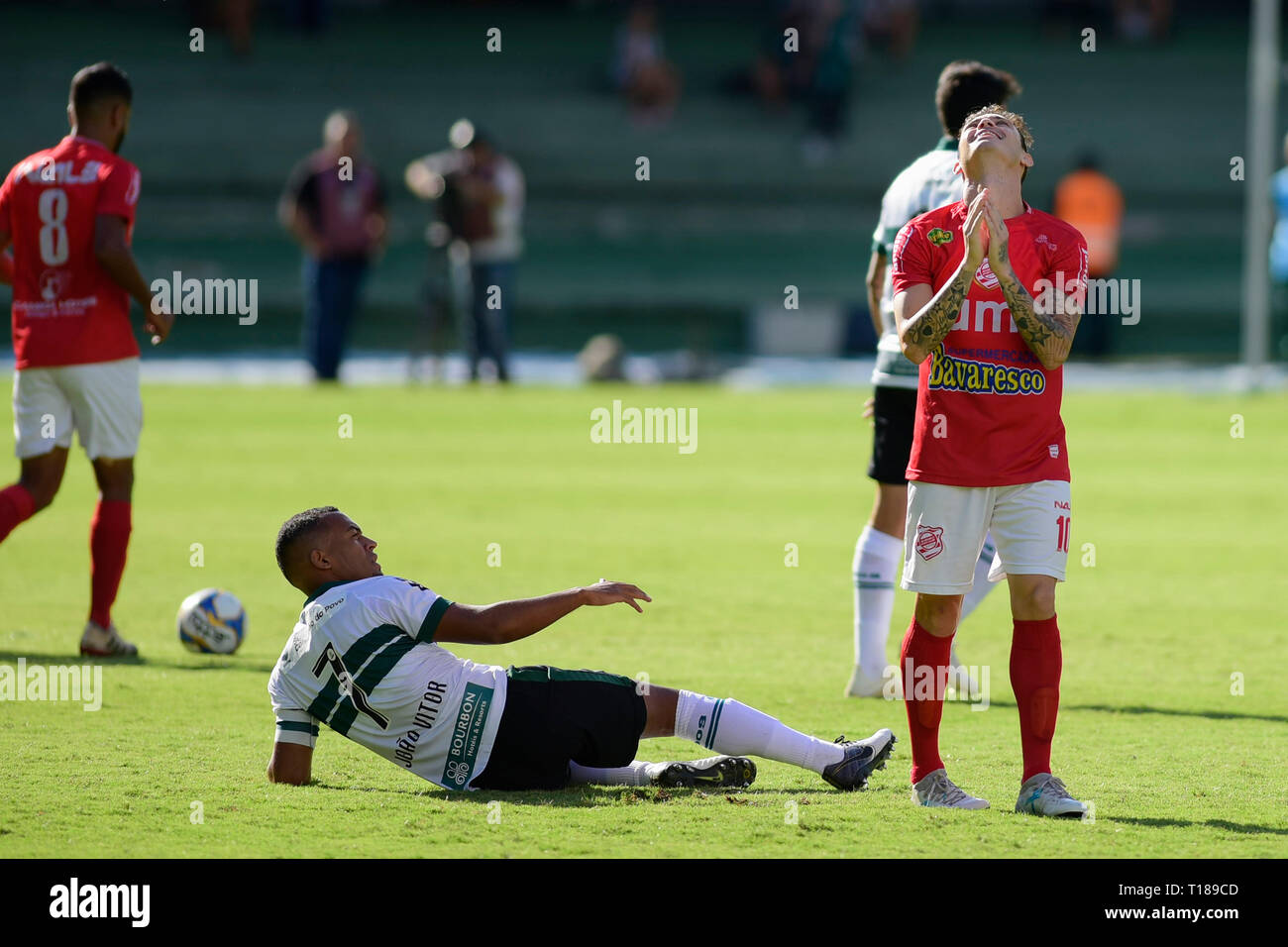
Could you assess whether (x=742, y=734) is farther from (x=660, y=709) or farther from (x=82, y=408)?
(x=82, y=408)

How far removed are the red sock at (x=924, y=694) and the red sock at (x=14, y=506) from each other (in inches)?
162

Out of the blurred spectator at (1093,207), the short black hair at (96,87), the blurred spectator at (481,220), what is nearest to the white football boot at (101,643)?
the short black hair at (96,87)

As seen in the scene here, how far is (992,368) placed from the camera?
5.66m

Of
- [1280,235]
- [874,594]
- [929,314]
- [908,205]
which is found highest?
[1280,235]

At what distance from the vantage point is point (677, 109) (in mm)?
33375

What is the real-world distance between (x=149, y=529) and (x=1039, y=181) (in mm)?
22771

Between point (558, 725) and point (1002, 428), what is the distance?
5.34 feet

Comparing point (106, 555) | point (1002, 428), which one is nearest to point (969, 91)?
point (1002, 428)

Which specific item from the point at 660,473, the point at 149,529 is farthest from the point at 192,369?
the point at 149,529

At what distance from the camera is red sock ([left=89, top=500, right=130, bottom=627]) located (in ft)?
26.8

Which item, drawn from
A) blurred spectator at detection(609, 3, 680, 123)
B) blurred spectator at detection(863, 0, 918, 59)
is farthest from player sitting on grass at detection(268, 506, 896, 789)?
blurred spectator at detection(863, 0, 918, 59)

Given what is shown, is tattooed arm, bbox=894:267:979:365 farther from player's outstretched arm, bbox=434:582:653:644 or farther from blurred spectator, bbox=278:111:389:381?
blurred spectator, bbox=278:111:389:381

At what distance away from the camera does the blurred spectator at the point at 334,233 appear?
20406 millimetres

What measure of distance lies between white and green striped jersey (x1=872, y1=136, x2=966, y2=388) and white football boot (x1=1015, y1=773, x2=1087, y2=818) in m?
2.18
